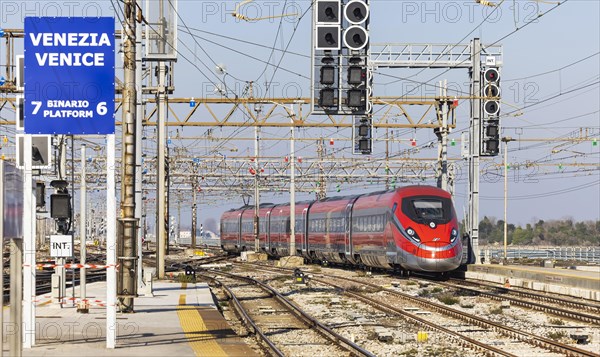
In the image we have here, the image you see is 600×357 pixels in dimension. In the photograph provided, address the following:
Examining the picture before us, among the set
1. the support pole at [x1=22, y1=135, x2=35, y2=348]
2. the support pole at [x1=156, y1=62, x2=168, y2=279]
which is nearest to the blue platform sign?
the support pole at [x1=22, y1=135, x2=35, y2=348]

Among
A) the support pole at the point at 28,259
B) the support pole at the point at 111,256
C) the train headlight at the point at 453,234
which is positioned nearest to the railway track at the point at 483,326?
the train headlight at the point at 453,234

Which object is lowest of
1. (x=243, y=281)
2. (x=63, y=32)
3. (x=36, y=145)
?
(x=243, y=281)

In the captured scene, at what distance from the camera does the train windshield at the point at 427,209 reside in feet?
120

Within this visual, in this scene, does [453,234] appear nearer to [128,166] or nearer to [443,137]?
[443,137]

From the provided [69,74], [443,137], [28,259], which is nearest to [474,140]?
[443,137]

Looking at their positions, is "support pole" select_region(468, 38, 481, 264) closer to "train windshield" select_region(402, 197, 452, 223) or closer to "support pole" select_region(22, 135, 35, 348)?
"train windshield" select_region(402, 197, 452, 223)

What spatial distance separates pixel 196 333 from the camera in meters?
18.8

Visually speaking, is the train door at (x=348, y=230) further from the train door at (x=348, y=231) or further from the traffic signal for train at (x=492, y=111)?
the traffic signal for train at (x=492, y=111)

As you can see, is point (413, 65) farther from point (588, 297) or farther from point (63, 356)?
point (63, 356)

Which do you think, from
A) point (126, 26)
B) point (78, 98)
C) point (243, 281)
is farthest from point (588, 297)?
point (78, 98)

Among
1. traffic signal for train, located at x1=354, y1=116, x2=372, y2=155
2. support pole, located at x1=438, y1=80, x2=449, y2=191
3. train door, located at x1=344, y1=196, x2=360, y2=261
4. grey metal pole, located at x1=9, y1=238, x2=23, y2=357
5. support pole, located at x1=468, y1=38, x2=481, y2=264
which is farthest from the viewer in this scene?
train door, located at x1=344, y1=196, x2=360, y2=261

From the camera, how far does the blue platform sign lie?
1630cm

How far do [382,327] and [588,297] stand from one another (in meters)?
11.2

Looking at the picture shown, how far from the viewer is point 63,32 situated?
16.4 meters
